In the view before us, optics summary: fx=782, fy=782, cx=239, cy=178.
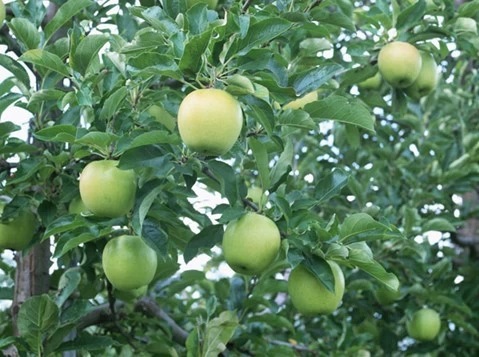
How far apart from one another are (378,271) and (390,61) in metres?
0.78

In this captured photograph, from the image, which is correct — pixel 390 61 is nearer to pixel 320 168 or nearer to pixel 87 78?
pixel 87 78

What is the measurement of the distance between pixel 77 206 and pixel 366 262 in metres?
0.66

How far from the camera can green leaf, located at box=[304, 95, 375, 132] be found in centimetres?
152

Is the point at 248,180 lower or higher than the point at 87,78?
lower

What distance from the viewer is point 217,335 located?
1830 mm

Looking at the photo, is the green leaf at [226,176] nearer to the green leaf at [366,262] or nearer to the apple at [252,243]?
the apple at [252,243]

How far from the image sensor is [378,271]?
56.9 inches

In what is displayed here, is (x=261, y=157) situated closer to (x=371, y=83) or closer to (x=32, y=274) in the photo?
(x=32, y=274)

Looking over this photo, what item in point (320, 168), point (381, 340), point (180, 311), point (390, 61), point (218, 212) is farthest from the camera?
point (320, 168)

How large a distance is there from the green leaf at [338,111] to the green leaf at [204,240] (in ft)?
1.05

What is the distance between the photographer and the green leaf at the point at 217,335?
70.5 inches

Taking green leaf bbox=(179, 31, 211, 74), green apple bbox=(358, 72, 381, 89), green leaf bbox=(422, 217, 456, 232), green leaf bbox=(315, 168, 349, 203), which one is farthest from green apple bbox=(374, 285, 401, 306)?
green leaf bbox=(179, 31, 211, 74)

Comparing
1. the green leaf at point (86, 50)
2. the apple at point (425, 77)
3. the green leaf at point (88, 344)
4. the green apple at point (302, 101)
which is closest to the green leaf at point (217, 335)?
the green leaf at point (88, 344)

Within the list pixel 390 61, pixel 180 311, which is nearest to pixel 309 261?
pixel 390 61
